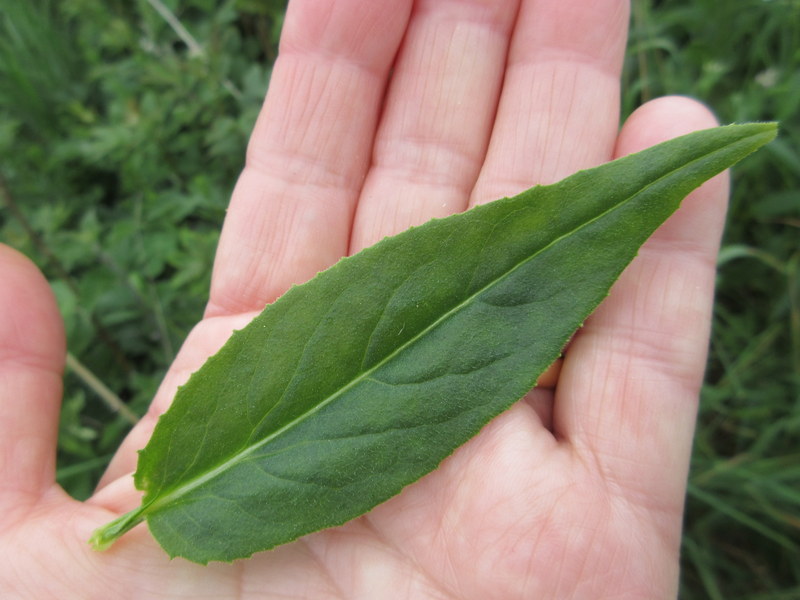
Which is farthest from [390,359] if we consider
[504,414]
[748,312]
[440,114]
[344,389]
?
[748,312]

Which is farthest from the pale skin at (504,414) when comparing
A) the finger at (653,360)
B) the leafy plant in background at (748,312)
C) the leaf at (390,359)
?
the leafy plant in background at (748,312)

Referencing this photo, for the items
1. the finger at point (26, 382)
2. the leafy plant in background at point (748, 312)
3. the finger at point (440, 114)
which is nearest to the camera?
the finger at point (26, 382)

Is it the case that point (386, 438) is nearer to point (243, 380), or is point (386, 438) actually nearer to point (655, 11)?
point (243, 380)

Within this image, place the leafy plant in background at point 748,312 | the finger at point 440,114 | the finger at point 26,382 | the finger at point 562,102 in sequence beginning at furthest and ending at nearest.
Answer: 1. the leafy plant in background at point 748,312
2. the finger at point 440,114
3. the finger at point 562,102
4. the finger at point 26,382

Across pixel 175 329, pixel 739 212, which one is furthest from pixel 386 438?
pixel 739 212

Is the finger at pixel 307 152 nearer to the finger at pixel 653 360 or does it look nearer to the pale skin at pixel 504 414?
the pale skin at pixel 504 414

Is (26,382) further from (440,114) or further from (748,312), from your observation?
(748,312)

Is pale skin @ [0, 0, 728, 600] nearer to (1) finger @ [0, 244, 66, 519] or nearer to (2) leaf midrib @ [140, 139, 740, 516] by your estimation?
(1) finger @ [0, 244, 66, 519]

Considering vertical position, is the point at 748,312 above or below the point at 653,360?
above

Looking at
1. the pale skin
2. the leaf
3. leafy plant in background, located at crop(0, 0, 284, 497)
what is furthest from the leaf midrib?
leafy plant in background, located at crop(0, 0, 284, 497)
